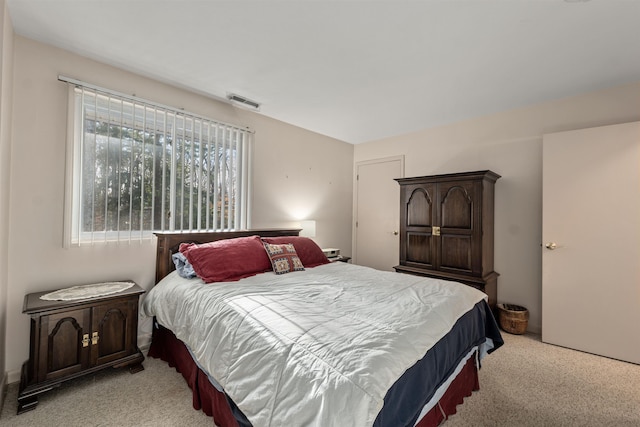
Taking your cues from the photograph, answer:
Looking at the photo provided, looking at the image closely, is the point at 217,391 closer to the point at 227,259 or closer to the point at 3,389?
the point at 227,259

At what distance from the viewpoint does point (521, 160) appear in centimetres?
321

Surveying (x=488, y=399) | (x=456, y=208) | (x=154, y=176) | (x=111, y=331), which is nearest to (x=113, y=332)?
(x=111, y=331)

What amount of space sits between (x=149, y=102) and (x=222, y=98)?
0.74 metres

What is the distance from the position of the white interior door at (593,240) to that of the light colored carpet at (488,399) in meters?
0.32

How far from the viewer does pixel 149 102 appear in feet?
8.28

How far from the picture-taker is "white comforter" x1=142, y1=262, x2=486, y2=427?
3.22 ft

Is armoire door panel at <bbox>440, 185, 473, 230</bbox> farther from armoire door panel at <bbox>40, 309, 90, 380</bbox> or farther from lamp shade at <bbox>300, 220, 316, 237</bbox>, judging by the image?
armoire door panel at <bbox>40, 309, 90, 380</bbox>

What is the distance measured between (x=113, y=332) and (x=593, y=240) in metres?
4.31

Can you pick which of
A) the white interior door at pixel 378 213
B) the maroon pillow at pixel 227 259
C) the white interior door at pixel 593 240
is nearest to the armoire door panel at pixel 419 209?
the white interior door at pixel 378 213

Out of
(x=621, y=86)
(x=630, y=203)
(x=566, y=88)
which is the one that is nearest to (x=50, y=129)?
(x=566, y=88)

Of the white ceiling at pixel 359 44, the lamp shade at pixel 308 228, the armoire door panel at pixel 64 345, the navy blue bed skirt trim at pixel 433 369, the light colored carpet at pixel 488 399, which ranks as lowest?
the light colored carpet at pixel 488 399

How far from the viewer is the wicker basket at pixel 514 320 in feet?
9.73

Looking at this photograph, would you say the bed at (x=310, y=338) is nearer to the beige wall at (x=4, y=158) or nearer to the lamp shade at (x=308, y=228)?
the beige wall at (x=4, y=158)

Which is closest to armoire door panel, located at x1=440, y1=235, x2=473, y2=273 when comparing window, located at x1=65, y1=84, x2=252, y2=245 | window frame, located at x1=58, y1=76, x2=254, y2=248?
window frame, located at x1=58, y1=76, x2=254, y2=248
